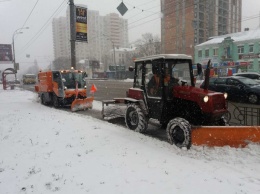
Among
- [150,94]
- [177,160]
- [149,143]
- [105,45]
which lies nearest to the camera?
[177,160]

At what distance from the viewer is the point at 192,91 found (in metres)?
6.60

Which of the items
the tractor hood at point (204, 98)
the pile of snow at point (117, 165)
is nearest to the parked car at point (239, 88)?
the tractor hood at point (204, 98)

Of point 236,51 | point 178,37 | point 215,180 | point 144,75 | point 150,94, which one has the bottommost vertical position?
point 215,180

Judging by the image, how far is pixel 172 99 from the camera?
7082 mm

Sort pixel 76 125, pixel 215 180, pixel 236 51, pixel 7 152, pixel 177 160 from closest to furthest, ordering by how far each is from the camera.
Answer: pixel 215 180
pixel 177 160
pixel 7 152
pixel 76 125
pixel 236 51

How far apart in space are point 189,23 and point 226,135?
69182 millimetres

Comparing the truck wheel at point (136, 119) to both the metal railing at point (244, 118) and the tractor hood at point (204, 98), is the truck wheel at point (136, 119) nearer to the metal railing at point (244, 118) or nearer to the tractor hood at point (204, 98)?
the tractor hood at point (204, 98)

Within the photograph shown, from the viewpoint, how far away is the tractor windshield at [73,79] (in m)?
14.7

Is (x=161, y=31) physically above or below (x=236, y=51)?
above

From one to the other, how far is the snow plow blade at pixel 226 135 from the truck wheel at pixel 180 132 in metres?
0.14

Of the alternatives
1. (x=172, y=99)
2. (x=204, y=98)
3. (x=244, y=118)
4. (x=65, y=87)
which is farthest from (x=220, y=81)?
(x=204, y=98)

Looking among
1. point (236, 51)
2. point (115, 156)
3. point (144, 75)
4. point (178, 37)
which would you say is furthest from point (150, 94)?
point (178, 37)

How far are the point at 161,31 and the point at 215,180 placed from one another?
249 feet

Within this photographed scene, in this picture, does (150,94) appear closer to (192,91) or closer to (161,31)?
(192,91)
